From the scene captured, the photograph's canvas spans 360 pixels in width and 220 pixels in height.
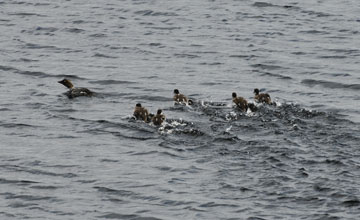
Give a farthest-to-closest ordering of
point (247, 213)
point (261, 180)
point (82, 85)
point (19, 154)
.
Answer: point (82, 85) < point (19, 154) < point (261, 180) < point (247, 213)

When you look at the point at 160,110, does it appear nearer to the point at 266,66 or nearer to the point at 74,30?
the point at 266,66

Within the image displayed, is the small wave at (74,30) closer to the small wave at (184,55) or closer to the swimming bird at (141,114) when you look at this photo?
the small wave at (184,55)

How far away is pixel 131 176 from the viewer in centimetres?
2444

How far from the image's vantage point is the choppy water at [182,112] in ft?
74.2

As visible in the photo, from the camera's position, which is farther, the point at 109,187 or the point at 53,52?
the point at 53,52

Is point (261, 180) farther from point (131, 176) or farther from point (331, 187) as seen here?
point (131, 176)

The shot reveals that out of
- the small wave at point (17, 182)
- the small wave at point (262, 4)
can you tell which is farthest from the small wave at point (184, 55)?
the small wave at point (17, 182)

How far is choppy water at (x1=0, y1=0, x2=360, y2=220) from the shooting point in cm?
2261

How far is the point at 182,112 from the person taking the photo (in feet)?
99.4

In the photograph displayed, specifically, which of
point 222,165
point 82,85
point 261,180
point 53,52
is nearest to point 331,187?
point 261,180

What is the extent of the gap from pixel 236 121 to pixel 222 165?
13.6ft

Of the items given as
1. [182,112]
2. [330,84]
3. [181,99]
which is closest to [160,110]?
[182,112]

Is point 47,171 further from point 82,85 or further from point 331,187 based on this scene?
point 82,85

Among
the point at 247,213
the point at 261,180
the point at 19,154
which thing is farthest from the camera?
the point at 19,154
